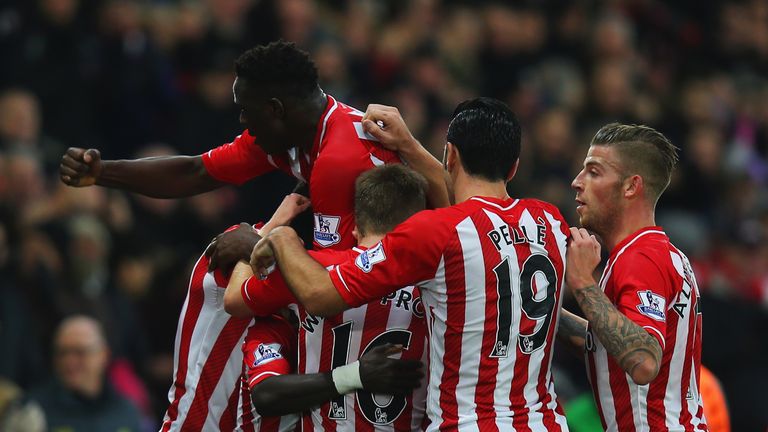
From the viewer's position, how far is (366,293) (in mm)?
4641

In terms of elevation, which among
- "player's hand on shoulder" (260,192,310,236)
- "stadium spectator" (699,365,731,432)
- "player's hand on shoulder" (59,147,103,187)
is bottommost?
"stadium spectator" (699,365,731,432)

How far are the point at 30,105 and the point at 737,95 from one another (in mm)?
9641

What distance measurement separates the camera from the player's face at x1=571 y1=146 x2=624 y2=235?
5094mm

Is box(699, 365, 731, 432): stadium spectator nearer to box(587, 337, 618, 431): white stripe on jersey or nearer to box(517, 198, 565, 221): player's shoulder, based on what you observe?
box(587, 337, 618, 431): white stripe on jersey

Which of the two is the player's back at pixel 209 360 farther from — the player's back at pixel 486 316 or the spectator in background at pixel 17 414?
the spectator in background at pixel 17 414

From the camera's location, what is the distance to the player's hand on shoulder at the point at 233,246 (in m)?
5.20

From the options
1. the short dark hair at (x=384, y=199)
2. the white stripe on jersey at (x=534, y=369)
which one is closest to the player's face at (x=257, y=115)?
the short dark hair at (x=384, y=199)

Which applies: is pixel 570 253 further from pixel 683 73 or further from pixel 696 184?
pixel 683 73

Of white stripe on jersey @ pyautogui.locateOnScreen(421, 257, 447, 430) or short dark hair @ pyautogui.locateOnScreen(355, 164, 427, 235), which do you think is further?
short dark hair @ pyautogui.locateOnScreen(355, 164, 427, 235)

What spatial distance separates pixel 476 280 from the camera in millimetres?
4688

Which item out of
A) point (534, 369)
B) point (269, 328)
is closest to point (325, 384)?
point (269, 328)

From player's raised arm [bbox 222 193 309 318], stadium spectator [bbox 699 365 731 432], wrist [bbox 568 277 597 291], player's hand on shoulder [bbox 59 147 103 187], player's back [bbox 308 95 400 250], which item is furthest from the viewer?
stadium spectator [bbox 699 365 731 432]

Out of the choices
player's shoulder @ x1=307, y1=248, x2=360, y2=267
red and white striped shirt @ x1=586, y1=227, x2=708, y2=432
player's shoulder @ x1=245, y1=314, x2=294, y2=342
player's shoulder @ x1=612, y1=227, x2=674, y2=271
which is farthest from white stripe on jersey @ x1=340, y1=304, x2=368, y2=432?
player's shoulder @ x1=612, y1=227, x2=674, y2=271

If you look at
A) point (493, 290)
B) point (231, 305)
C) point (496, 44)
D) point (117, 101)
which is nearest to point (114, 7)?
point (117, 101)
